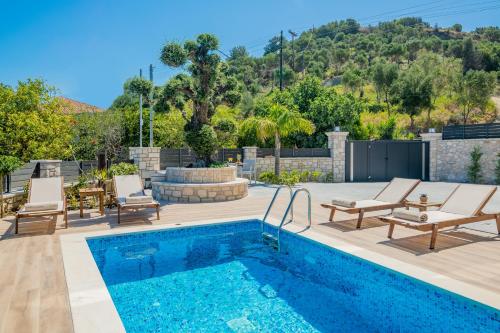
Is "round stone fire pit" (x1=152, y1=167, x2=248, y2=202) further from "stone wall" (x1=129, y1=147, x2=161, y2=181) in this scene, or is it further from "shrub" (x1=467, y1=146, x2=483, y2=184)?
"shrub" (x1=467, y1=146, x2=483, y2=184)

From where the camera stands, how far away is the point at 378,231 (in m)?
6.76

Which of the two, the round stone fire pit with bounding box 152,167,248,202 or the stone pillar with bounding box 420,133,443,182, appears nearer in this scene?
the round stone fire pit with bounding box 152,167,248,202

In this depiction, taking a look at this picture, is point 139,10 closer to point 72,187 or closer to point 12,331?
point 72,187

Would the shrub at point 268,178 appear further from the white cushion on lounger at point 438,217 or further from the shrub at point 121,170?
the white cushion on lounger at point 438,217

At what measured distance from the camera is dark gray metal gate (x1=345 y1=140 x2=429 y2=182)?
17719 millimetres

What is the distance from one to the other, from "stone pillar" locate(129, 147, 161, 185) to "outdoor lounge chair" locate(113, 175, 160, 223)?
4.90m

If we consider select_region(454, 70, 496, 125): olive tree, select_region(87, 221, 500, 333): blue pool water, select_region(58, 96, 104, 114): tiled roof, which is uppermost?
select_region(454, 70, 496, 125): olive tree

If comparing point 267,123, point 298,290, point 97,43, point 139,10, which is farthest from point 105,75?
point 298,290

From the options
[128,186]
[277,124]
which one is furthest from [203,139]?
[277,124]

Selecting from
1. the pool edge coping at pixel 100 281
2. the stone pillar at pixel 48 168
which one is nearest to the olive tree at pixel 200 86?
the stone pillar at pixel 48 168

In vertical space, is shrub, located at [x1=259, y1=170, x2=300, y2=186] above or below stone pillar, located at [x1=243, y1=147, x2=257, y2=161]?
below

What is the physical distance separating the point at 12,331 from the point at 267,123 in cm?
1288

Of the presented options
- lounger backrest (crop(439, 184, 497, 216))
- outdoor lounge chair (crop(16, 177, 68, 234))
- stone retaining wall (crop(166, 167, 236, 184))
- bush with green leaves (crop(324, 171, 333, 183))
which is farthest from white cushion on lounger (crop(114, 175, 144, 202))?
bush with green leaves (crop(324, 171, 333, 183))

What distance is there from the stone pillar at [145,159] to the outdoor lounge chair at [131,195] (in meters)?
4.90
